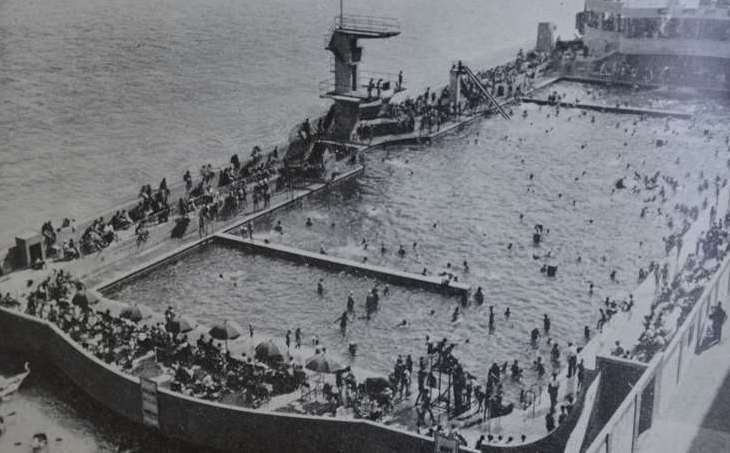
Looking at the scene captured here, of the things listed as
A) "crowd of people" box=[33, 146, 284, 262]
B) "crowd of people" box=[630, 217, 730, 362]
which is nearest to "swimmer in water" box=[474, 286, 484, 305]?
"crowd of people" box=[630, 217, 730, 362]

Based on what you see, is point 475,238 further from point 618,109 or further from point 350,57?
point 618,109

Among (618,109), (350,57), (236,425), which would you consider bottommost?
(236,425)

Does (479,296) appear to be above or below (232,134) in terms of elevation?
below

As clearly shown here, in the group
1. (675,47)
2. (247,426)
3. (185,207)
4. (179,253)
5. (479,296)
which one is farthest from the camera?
(675,47)

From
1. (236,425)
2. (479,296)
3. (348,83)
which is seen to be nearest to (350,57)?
(348,83)

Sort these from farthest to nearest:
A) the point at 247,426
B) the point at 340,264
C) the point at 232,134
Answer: the point at 232,134, the point at 340,264, the point at 247,426

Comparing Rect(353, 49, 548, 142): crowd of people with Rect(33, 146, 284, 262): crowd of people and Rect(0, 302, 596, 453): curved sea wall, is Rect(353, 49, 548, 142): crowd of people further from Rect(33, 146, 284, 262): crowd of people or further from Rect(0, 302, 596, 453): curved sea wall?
Rect(0, 302, 596, 453): curved sea wall

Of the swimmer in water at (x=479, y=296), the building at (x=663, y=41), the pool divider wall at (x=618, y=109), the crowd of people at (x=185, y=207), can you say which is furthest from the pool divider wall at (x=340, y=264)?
the building at (x=663, y=41)

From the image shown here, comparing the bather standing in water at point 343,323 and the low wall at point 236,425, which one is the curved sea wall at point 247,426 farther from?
the bather standing in water at point 343,323
